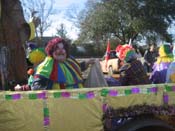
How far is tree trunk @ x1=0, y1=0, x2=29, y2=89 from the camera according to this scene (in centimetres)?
734

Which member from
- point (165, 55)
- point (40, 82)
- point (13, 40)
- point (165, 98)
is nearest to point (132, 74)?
point (165, 98)

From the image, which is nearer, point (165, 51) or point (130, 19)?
point (165, 51)

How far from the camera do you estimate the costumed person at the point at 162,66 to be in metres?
7.27

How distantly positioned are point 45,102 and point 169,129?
1417 millimetres

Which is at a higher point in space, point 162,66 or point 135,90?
point 162,66

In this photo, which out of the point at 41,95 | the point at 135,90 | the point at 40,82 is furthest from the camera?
the point at 40,82

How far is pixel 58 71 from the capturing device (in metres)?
5.55

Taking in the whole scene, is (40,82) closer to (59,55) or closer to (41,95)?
(59,55)

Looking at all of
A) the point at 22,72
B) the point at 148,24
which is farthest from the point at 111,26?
the point at 22,72

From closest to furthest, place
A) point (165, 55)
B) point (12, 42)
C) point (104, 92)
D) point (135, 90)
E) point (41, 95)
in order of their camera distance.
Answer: point (41, 95) → point (104, 92) → point (135, 90) → point (12, 42) → point (165, 55)

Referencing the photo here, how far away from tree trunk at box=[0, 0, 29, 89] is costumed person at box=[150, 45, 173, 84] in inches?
84.0

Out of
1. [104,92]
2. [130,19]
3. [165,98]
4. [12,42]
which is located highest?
[130,19]

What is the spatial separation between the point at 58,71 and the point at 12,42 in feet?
7.25

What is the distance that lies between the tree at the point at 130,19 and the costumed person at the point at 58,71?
143 ft
